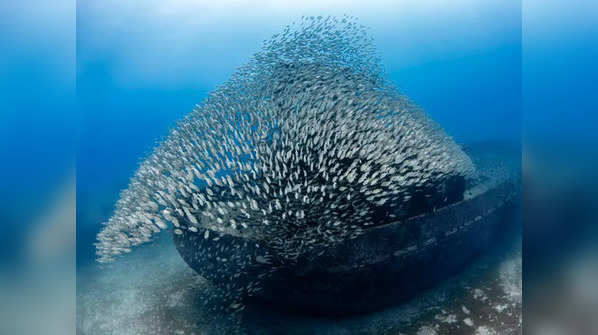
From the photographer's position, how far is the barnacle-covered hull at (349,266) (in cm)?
276

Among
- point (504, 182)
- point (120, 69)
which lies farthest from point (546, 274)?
point (120, 69)

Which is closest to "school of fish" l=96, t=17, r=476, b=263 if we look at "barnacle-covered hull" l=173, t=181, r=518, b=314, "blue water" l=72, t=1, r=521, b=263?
"barnacle-covered hull" l=173, t=181, r=518, b=314

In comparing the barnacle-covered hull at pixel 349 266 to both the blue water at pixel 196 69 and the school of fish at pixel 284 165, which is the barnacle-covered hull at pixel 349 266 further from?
the blue water at pixel 196 69

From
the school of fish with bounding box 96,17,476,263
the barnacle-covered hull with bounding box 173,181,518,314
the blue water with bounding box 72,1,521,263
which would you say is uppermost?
the blue water with bounding box 72,1,521,263

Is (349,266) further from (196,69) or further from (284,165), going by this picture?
(196,69)

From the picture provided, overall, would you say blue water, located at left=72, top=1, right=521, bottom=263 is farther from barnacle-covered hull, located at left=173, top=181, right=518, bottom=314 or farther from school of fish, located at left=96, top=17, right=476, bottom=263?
barnacle-covered hull, located at left=173, top=181, right=518, bottom=314

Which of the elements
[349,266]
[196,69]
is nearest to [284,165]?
[349,266]

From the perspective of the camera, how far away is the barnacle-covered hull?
2762mm

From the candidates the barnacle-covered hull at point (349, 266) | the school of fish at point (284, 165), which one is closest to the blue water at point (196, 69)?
the school of fish at point (284, 165)

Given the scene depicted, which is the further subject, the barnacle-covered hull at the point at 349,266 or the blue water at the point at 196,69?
the blue water at the point at 196,69

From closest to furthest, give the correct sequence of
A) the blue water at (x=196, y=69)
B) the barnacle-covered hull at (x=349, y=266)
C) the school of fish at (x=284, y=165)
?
the school of fish at (x=284, y=165)
the barnacle-covered hull at (x=349, y=266)
the blue water at (x=196, y=69)

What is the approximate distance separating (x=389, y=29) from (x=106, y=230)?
18374mm

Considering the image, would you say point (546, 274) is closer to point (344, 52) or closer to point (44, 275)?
point (344, 52)

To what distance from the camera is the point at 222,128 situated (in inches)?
116
